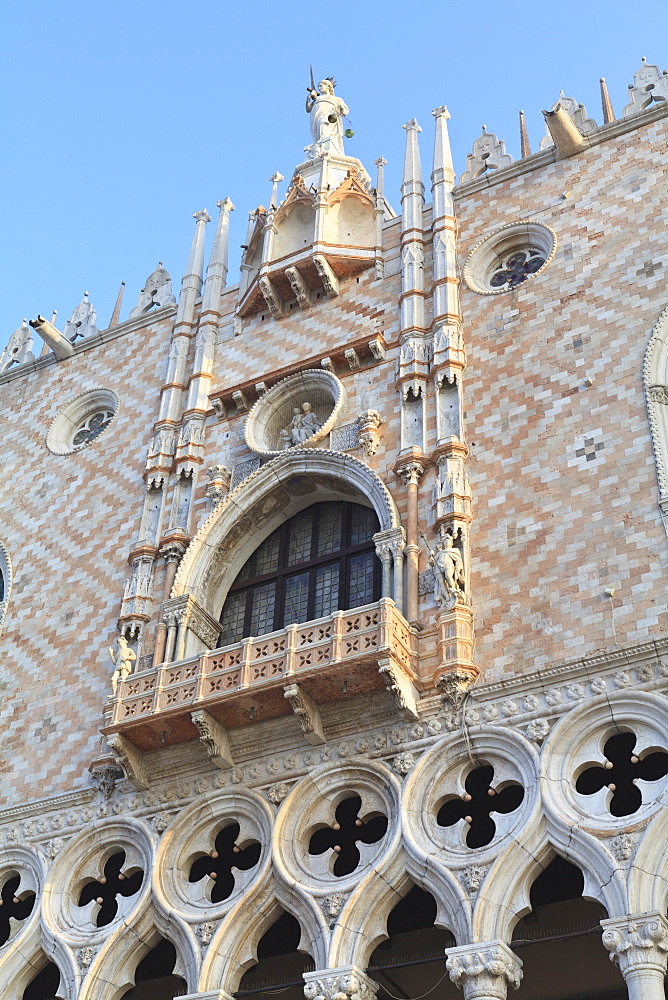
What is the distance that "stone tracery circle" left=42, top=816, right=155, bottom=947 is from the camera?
1725 centimetres

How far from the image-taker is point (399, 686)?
53.5 ft

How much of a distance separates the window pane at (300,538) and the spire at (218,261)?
594 cm

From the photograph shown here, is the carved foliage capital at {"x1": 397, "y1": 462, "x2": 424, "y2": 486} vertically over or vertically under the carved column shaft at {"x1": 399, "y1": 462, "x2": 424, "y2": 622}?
over

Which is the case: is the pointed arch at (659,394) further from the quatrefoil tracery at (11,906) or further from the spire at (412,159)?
the quatrefoil tracery at (11,906)

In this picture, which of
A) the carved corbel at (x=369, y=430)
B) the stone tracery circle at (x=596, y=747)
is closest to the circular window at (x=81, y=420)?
the carved corbel at (x=369, y=430)

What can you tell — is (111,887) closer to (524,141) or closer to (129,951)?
(129,951)

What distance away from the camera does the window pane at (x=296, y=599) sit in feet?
64.5

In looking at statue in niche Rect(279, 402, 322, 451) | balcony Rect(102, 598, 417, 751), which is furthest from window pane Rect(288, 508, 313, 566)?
balcony Rect(102, 598, 417, 751)

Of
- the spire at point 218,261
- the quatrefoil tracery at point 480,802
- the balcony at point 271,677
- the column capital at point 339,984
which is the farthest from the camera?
the spire at point 218,261

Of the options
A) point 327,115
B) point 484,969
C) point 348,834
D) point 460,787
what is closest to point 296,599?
point 348,834

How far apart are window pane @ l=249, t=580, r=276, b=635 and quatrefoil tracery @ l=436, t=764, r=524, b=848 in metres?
4.59

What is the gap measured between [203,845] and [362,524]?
5865 mm

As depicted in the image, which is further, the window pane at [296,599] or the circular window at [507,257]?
the circular window at [507,257]

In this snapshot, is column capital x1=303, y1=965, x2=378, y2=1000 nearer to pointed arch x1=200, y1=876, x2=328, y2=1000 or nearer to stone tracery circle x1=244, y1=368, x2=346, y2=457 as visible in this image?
pointed arch x1=200, y1=876, x2=328, y2=1000
